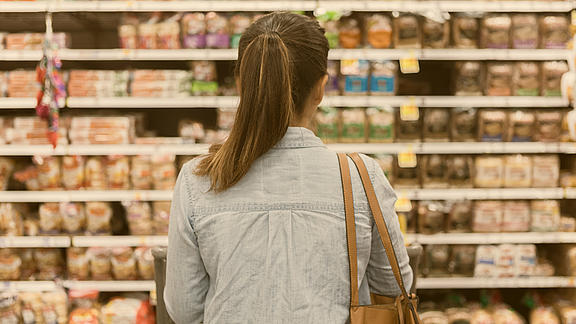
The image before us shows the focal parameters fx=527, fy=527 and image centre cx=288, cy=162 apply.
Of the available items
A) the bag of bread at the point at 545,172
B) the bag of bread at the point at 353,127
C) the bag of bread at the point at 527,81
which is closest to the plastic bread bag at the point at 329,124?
the bag of bread at the point at 353,127

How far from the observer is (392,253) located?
113 cm

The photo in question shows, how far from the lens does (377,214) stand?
1.10m

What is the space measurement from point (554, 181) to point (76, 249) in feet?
10.2

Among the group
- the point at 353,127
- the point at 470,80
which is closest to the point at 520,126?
the point at 470,80

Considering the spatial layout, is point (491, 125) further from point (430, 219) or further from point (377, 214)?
point (377, 214)

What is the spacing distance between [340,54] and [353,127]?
18.1 inches

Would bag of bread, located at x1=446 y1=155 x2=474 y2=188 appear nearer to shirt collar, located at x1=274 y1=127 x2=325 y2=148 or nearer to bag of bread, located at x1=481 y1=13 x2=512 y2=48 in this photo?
bag of bread, located at x1=481 y1=13 x2=512 y2=48

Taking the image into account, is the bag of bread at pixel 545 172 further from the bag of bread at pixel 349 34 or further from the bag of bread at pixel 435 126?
the bag of bread at pixel 349 34

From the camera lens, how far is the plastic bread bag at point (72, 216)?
336 cm

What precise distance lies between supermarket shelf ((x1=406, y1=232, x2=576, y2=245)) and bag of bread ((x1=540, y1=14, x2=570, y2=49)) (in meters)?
1.19

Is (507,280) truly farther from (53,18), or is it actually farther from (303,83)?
(53,18)

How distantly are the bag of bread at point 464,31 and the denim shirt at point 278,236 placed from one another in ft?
8.21

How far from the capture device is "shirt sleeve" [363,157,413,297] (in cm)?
112

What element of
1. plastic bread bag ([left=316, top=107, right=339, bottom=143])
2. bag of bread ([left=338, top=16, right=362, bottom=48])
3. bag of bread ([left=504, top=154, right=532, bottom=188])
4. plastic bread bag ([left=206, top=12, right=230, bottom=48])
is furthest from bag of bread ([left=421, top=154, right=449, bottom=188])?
plastic bread bag ([left=206, top=12, right=230, bottom=48])
